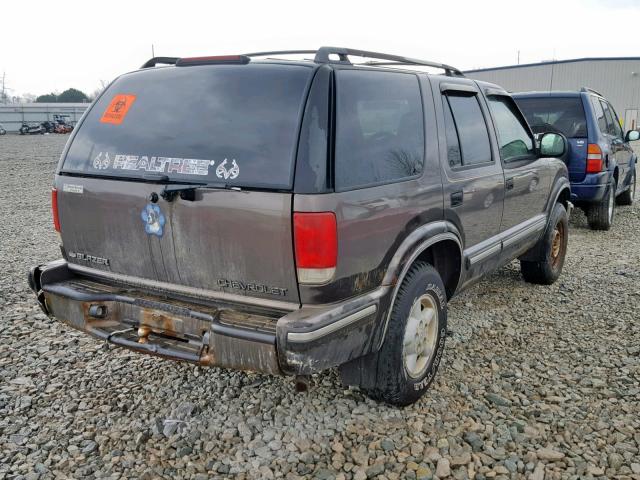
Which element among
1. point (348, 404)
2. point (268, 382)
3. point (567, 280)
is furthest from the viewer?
point (567, 280)

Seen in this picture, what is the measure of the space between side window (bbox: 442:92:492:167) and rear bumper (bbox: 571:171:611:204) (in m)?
3.62

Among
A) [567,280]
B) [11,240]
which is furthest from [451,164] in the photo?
[11,240]

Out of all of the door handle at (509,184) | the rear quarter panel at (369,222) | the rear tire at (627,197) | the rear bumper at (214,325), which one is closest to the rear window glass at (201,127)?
the rear quarter panel at (369,222)

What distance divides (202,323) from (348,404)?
3.43 feet

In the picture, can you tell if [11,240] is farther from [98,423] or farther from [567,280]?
[567,280]

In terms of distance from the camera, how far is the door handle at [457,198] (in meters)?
3.34

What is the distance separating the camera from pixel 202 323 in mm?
2658

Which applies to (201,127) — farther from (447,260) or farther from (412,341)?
(447,260)

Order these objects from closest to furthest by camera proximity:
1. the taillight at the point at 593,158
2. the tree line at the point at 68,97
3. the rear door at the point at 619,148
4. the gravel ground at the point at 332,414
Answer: the gravel ground at the point at 332,414 → the taillight at the point at 593,158 → the rear door at the point at 619,148 → the tree line at the point at 68,97

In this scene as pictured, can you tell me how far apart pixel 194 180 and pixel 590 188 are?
19.0 ft

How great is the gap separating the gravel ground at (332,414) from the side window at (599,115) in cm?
367

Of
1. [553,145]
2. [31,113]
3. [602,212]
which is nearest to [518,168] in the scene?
[553,145]

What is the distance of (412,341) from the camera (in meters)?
3.07

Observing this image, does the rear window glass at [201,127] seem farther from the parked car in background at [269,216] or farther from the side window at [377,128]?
the side window at [377,128]
